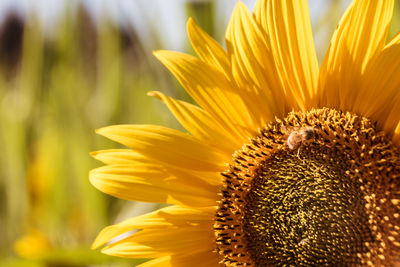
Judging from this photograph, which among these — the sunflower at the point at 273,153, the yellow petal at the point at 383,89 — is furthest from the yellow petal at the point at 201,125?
the yellow petal at the point at 383,89

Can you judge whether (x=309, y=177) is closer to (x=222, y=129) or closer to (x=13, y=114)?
(x=222, y=129)

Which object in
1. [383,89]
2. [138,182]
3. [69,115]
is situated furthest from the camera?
[69,115]

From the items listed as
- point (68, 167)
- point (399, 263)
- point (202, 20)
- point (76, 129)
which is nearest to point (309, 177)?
point (399, 263)

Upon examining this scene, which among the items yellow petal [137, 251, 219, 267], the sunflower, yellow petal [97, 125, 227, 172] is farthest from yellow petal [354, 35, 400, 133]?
yellow petal [137, 251, 219, 267]

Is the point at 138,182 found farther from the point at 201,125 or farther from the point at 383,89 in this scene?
the point at 383,89

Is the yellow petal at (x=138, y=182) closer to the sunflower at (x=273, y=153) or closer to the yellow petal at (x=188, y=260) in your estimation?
the sunflower at (x=273, y=153)

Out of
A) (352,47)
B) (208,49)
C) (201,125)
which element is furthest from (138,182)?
(352,47)

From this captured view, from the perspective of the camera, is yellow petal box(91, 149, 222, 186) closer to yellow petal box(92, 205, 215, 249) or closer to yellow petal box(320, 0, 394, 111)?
yellow petal box(92, 205, 215, 249)
